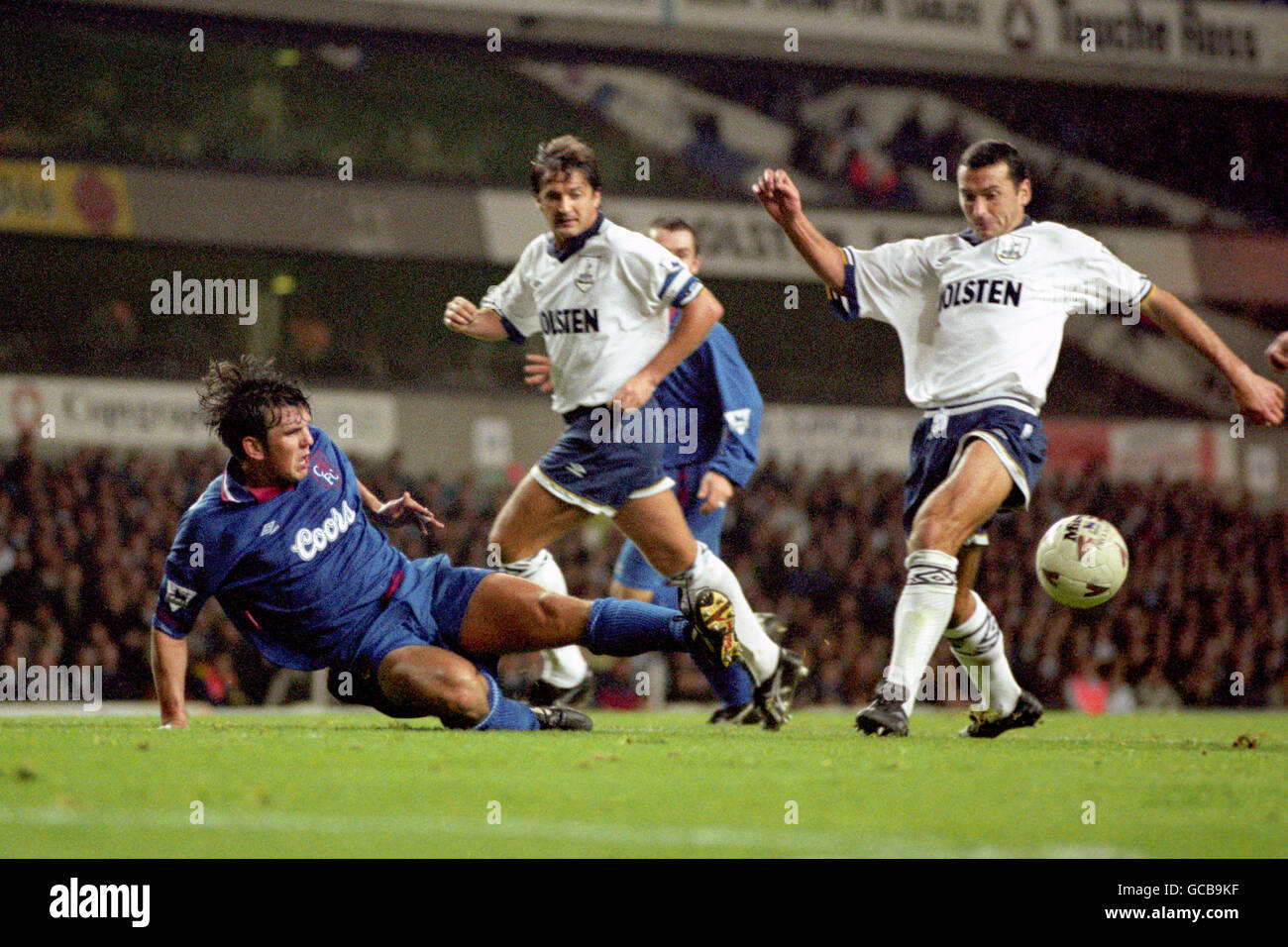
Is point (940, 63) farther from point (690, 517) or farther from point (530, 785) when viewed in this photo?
point (530, 785)

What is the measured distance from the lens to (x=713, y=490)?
324 inches

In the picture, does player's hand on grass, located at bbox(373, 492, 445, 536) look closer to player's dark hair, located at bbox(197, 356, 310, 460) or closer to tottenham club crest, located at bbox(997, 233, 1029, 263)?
player's dark hair, located at bbox(197, 356, 310, 460)

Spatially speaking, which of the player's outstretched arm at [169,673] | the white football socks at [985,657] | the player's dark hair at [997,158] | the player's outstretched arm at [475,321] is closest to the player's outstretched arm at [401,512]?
the player's outstretched arm at [169,673]

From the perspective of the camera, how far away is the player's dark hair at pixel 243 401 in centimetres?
607

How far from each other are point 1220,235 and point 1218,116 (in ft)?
11.2

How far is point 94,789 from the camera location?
4.33 meters

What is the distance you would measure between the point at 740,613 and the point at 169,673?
7.75ft

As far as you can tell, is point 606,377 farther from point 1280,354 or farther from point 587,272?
point 1280,354

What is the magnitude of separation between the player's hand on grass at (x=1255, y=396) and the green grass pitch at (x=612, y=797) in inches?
53.1

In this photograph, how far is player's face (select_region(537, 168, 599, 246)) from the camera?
280 inches

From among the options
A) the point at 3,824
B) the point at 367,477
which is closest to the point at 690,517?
the point at 3,824
